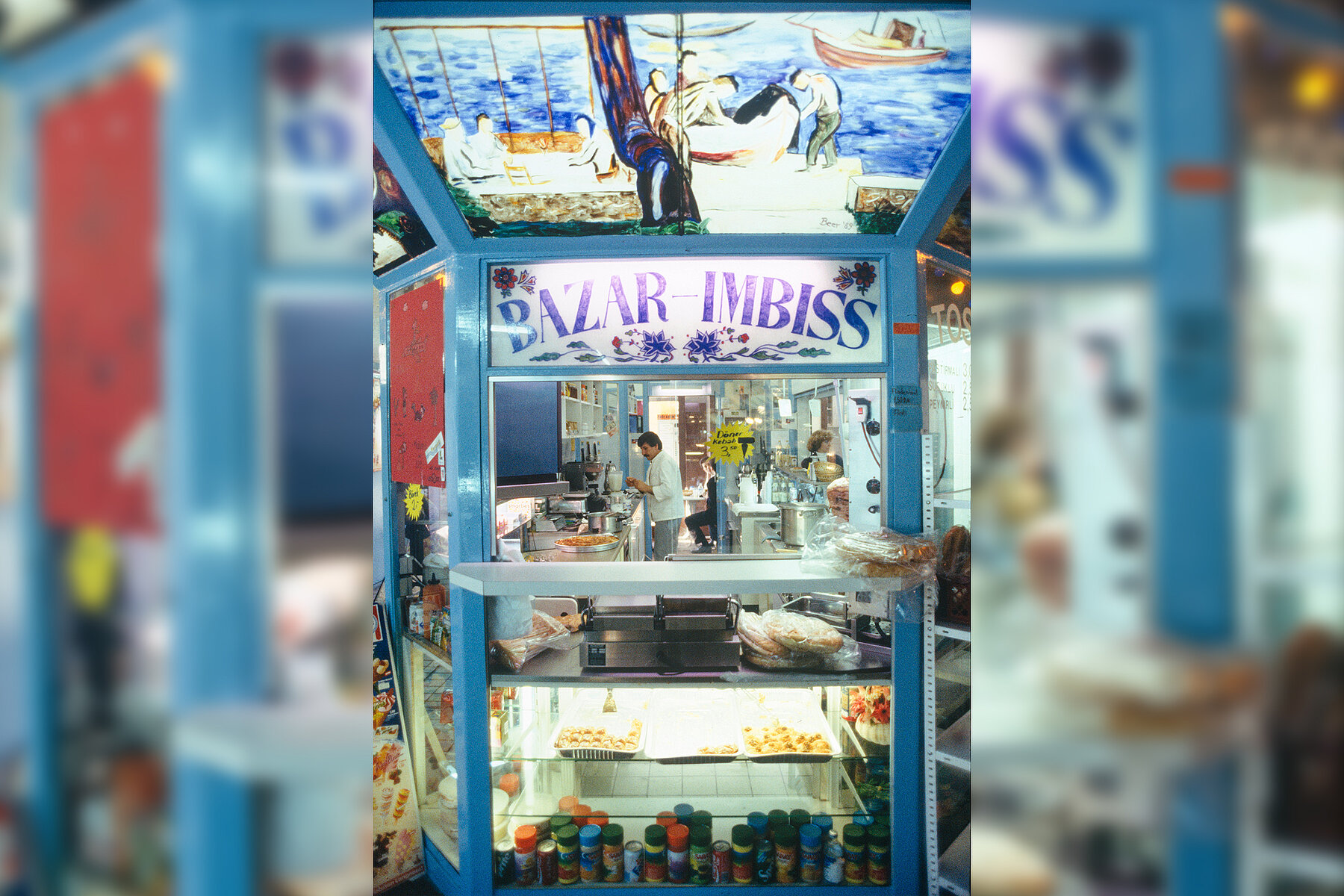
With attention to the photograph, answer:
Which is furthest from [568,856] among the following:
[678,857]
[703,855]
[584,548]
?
[584,548]

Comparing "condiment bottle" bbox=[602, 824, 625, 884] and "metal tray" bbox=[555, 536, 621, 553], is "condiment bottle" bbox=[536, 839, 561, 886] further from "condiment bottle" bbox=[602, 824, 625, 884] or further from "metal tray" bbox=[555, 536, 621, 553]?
"metal tray" bbox=[555, 536, 621, 553]

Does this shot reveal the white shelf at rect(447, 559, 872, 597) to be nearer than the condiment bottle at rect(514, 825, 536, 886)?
Yes

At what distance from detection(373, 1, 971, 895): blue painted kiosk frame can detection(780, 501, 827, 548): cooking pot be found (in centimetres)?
228

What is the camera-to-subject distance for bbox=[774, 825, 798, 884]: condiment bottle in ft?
8.50

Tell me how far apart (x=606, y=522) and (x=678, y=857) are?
3.43 meters

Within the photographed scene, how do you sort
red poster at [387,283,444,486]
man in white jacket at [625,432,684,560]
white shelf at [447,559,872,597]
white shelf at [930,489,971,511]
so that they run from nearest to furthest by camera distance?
1. white shelf at [447,559,872,597]
2. white shelf at [930,489,971,511]
3. red poster at [387,283,444,486]
4. man in white jacket at [625,432,684,560]

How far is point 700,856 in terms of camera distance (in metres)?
2.62

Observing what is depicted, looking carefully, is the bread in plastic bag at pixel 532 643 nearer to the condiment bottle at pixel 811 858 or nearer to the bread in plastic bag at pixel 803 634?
the bread in plastic bag at pixel 803 634

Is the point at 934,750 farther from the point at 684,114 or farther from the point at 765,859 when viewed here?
the point at 684,114

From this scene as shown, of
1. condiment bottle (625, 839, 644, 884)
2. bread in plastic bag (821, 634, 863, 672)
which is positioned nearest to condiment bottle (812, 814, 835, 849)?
bread in plastic bag (821, 634, 863, 672)
